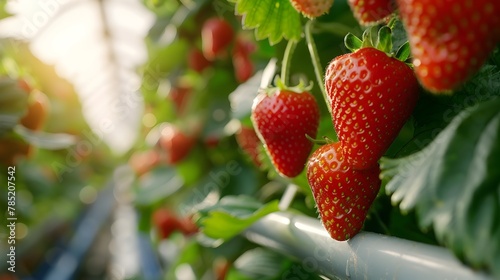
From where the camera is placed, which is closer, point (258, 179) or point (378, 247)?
point (378, 247)

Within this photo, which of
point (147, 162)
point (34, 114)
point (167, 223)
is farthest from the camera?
point (147, 162)

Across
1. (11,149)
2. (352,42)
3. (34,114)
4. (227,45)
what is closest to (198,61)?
(227,45)

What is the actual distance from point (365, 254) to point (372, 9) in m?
0.21

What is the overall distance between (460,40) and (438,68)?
0.9 inches

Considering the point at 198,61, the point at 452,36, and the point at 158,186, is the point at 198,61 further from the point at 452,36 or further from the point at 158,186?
the point at 452,36

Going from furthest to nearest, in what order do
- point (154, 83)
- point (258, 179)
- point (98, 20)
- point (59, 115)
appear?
point (98, 20), point (59, 115), point (154, 83), point (258, 179)

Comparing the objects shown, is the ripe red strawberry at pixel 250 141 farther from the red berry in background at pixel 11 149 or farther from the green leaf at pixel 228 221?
the red berry in background at pixel 11 149

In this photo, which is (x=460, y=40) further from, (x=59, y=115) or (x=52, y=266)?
(x=52, y=266)

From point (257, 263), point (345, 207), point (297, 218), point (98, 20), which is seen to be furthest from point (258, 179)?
point (98, 20)

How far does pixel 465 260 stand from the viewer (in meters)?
0.39

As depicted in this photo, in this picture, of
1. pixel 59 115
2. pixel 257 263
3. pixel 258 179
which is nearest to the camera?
pixel 257 263

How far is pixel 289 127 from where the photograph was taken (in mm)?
764

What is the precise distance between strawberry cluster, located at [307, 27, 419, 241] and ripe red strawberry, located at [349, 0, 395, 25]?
7 cm

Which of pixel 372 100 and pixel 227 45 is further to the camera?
pixel 227 45
